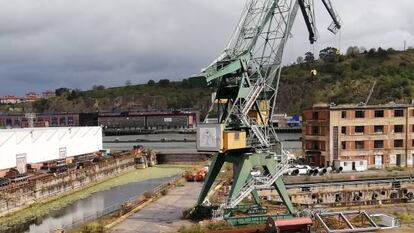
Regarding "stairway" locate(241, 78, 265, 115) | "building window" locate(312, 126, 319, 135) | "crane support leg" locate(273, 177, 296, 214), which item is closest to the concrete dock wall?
"stairway" locate(241, 78, 265, 115)

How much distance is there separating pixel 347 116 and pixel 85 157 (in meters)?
30.8

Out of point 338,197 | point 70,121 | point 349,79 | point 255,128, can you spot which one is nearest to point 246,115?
point 255,128

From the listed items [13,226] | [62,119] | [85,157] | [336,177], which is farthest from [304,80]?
[13,226]

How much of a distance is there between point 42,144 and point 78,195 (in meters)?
9.89

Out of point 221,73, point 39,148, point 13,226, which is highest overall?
point 221,73

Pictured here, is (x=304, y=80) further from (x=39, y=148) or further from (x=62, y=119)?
(x=39, y=148)

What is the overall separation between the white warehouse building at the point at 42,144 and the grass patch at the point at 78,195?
6.11 metres

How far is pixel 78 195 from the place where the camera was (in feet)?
148

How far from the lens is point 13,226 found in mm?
32344

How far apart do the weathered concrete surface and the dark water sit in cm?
545

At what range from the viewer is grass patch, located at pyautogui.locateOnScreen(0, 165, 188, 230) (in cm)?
3481

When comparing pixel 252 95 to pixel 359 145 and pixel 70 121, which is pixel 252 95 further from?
pixel 70 121

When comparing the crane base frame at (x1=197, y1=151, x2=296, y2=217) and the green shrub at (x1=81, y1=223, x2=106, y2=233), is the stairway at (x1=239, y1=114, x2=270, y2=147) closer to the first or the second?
the crane base frame at (x1=197, y1=151, x2=296, y2=217)

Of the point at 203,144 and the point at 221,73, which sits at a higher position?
the point at 221,73
